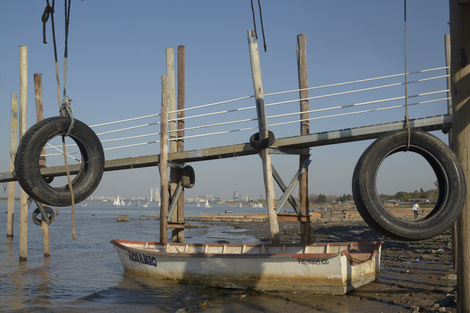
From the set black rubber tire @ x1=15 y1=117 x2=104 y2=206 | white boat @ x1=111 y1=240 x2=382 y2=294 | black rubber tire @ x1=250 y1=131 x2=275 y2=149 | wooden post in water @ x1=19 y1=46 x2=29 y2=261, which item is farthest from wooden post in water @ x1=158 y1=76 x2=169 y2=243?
wooden post in water @ x1=19 y1=46 x2=29 y2=261

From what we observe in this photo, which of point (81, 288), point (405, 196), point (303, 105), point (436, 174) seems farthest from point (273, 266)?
point (405, 196)

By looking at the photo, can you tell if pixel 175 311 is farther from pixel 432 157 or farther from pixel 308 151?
pixel 432 157

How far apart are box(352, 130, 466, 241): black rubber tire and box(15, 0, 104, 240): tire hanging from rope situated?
12.5ft

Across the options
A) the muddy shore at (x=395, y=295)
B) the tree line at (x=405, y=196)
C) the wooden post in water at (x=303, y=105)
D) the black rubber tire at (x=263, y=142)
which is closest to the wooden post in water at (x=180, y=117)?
the black rubber tire at (x=263, y=142)

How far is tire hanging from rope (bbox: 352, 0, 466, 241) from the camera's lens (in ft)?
16.8

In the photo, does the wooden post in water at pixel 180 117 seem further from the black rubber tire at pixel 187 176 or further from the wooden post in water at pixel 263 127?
the wooden post in water at pixel 263 127

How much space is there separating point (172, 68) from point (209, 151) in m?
3.24

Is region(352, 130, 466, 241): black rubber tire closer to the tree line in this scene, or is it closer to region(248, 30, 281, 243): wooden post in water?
region(248, 30, 281, 243): wooden post in water

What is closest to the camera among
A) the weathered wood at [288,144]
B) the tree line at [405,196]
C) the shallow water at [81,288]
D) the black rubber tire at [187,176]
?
the weathered wood at [288,144]

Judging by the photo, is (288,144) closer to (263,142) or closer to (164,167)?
(263,142)

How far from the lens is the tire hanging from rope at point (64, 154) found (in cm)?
614

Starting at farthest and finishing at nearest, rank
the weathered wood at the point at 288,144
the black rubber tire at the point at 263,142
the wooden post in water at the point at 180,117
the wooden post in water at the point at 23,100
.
Answer: the wooden post in water at the point at 23,100 < the wooden post in water at the point at 180,117 < the black rubber tire at the point at 263,142 < the weathered wood at the point at 288,144

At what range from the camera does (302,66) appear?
1109 cm

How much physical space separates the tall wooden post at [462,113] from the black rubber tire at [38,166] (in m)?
5.06
